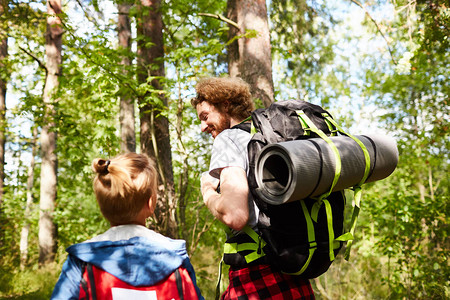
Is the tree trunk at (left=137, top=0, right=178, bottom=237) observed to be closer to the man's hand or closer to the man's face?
the man's face

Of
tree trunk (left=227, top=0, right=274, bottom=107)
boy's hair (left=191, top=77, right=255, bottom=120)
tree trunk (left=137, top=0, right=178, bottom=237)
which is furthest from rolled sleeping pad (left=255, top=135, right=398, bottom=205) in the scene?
tree trunk (left=137, top=0, right=178, bottom=237)

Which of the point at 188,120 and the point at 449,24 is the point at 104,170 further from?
the point at 449,24

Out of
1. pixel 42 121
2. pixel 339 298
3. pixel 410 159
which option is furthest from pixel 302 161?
pixel 410 159

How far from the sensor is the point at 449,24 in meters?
4.38

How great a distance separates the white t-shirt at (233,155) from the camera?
1.76 m

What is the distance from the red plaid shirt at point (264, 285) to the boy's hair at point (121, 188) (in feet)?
1.95

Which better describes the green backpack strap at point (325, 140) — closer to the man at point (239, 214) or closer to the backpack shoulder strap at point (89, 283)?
the man at point (239, 214)

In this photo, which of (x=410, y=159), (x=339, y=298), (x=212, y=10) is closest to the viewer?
(x=339, y=298)

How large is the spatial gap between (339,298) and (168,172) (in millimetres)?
3230

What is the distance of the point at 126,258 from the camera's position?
1630 mm

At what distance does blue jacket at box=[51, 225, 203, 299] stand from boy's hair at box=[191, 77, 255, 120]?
862mm

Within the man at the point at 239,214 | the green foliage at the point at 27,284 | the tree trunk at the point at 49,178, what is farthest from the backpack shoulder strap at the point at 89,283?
the tree trunk at the point at 49,178

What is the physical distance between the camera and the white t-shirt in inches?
69.5

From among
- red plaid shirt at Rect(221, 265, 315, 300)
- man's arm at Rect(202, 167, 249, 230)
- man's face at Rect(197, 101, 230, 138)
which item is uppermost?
man's face at Rect(197, 101, 230, 138)
